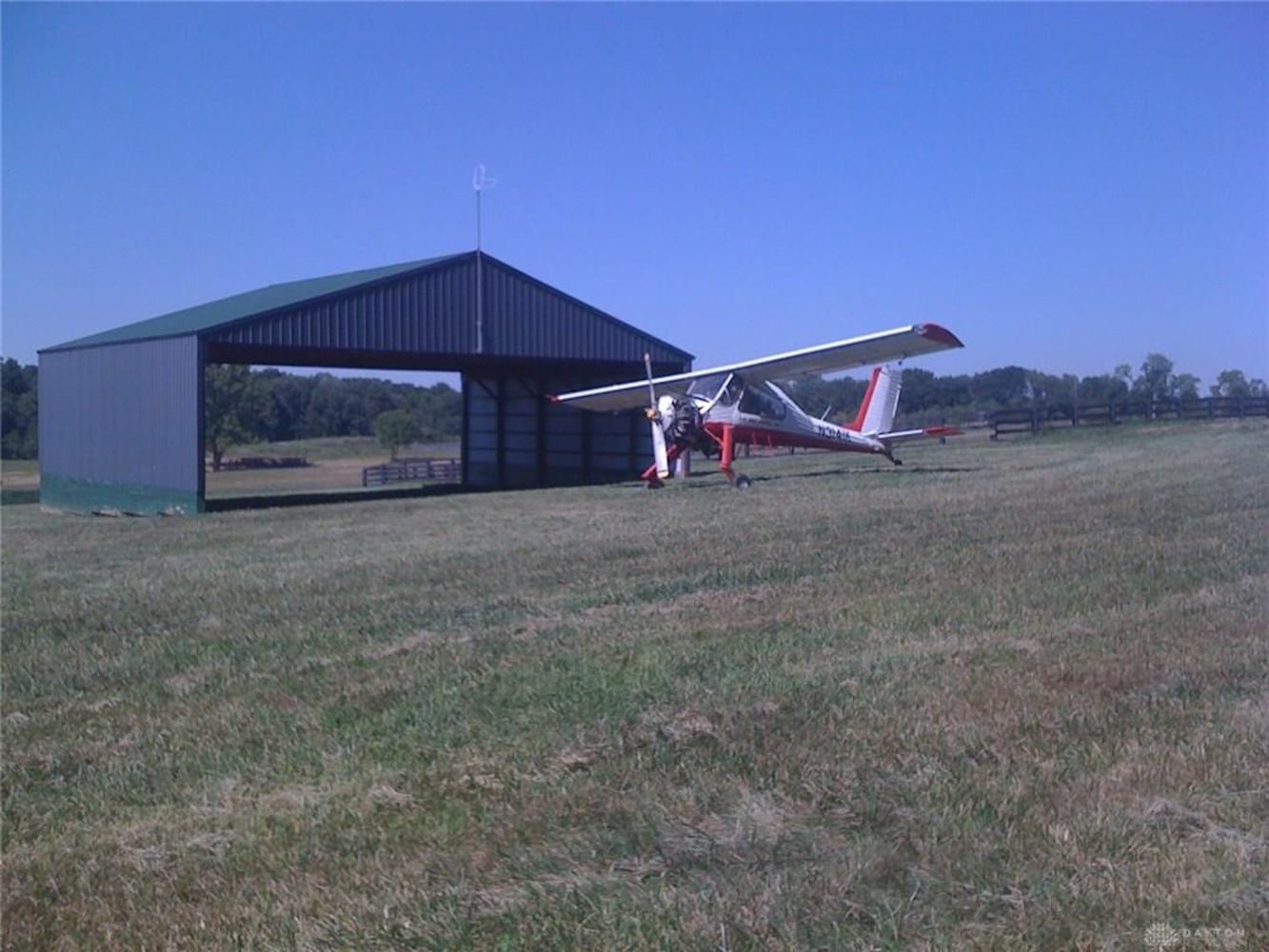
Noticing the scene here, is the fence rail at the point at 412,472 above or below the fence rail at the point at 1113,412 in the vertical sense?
below

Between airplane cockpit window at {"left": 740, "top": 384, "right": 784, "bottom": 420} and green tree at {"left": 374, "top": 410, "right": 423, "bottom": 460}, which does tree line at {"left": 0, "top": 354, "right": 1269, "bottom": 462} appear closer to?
green tree at {"left": 374, "top": 410, "right": 423, "bottom": 460}

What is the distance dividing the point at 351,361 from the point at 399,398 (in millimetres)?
68981

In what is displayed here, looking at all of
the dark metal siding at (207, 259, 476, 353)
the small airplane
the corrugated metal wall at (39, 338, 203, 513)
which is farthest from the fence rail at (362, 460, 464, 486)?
the small airplane

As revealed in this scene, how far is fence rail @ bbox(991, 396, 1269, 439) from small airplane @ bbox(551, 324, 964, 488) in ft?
47.4

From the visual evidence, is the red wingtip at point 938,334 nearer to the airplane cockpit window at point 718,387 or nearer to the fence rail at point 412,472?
the airplane cockpit window at point 718,387

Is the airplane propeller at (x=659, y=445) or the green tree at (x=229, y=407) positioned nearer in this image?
the airplane propeller at (x=659, y=445)

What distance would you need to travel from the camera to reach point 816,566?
36.0 feet

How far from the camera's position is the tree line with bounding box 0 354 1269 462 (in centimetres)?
5191

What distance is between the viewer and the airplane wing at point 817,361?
75.6 feet

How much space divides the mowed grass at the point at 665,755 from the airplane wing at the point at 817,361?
11.6 m

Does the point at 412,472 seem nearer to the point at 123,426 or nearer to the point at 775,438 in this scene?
the point at 123,426

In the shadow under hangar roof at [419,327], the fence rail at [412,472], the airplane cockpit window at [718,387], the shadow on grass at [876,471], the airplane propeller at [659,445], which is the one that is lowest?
the fence rail at [412,472]

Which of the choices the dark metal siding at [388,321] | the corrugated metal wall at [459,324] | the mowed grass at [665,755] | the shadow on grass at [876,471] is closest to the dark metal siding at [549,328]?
the corrugated metal wall at [459,324]

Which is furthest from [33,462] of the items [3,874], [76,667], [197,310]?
[3,874]
